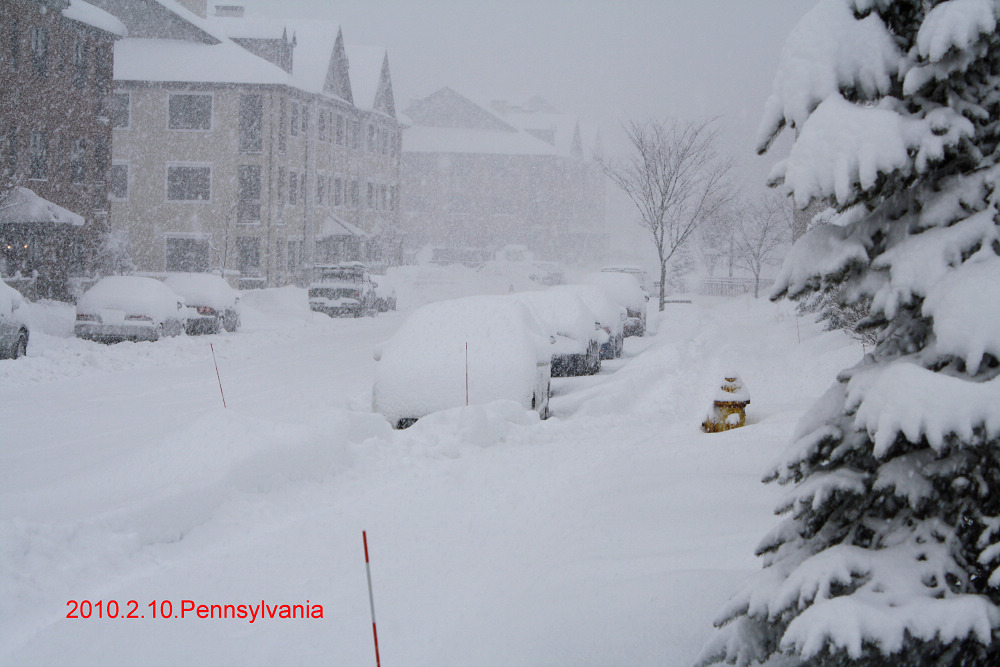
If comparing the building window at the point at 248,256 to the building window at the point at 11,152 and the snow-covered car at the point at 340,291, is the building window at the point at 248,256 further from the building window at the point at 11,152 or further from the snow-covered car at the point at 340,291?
the building window at the point at 11,152

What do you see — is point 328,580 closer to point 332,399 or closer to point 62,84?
point 332,399

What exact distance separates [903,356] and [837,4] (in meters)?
1.25

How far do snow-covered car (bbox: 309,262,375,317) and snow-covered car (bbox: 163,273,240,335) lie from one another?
6908 mm

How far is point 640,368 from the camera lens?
17.7 m

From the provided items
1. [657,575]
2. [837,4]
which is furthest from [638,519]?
[837,4]

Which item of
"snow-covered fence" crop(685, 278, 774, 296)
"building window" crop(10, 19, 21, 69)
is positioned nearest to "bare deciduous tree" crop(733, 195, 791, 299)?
"snow-covered fence" crop(685, 278, 774, 296)

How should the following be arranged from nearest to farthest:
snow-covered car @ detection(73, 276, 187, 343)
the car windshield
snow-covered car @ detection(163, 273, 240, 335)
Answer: snow-covered car @ detection(73, 276, 187, 343), snow-covered car @ detection(163, 273, 240, 335), the car windshield

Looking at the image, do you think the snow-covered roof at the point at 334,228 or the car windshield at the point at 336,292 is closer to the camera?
the car windshield at the point at 336,292

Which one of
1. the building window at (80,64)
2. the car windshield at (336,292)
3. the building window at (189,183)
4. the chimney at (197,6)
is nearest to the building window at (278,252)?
the building window at (189,183)

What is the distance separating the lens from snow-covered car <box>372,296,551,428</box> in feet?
39.3

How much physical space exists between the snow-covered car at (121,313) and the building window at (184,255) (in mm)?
21795

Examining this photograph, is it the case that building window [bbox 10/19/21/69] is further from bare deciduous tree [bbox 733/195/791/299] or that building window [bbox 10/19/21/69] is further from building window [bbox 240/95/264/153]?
bare deciduous tree [bbox 733/195/791/299]

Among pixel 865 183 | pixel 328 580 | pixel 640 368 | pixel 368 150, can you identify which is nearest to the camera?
pixel 865 183

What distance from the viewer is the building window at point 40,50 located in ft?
108
